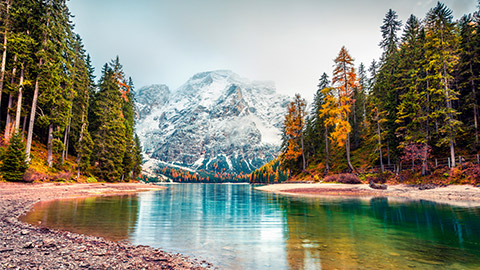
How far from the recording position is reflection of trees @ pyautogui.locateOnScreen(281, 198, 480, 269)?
665cm

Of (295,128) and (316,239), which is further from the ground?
(295,128)

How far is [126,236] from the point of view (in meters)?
9.55

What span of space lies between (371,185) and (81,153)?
151 ft

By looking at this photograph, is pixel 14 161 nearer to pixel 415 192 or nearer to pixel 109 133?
pixel 109 133

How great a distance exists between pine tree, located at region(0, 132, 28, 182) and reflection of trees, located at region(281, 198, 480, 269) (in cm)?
2690

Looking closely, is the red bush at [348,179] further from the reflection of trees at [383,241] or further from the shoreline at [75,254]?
the shoreline at [75,254]

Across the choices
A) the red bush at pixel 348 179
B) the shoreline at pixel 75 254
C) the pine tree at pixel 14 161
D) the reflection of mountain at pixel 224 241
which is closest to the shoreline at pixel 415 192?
the red bush at pixel 348 179

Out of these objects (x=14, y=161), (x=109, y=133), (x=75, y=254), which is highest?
(x=109, y=133)

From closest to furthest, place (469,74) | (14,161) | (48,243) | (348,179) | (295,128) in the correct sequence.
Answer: (48,243), (14,161), (469,74), (348,179), (295,128)

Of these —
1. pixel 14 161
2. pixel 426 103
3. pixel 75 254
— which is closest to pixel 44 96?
pixel 14 161

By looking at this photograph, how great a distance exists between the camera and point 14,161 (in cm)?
2333

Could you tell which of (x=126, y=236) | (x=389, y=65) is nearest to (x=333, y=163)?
(x=389, y=65)

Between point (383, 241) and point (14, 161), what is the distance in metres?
31.6

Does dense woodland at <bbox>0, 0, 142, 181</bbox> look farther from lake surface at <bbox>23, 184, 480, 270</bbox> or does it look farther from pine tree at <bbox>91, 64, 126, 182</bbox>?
lake surface at <bbox>23, 184, 480, 270</bbox>
